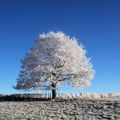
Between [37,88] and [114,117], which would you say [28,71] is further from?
[114,117]

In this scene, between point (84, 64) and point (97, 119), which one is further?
point (84, 64)

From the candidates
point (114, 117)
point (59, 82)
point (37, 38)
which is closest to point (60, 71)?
point (59, 82)

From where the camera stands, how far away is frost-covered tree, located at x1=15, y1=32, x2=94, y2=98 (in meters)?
71.6

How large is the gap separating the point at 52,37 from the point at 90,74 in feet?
28.7

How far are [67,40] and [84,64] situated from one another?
489 centimetres

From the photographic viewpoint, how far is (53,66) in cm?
7238

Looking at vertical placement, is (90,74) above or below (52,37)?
below

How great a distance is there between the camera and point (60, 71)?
72375 mm

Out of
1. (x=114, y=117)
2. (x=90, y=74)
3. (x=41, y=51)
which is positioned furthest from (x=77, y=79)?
(x=114, y=117)

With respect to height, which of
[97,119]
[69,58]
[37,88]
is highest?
[69,58]

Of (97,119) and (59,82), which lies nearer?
(97,119)

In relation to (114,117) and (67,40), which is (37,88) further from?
(114,117)

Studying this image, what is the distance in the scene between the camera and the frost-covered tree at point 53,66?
235 feet

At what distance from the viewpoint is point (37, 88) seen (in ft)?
237
